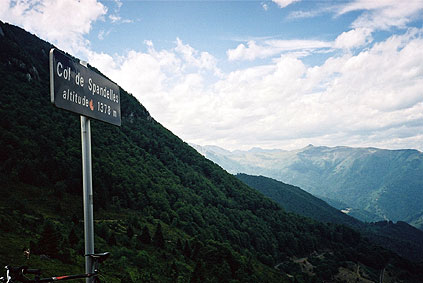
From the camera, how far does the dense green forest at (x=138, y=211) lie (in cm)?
4462

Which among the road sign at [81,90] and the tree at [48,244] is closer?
the road sign at [81,90]

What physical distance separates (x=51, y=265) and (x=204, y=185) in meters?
127

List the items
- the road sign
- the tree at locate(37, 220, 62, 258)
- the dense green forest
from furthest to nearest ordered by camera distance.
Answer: the dense green forest, the tree at locate(37, 220, 62, 258), the road sign

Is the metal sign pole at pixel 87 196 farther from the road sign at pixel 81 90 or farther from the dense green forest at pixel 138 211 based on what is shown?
the dense green forest at pixel 138 211

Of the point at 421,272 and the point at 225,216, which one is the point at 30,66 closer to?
the point at 225,216

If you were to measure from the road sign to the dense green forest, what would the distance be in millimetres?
21700

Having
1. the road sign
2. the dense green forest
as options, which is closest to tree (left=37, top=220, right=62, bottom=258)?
the dense green forest

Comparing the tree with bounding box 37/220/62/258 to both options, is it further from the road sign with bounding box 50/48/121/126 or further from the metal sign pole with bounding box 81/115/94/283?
the metal sign pole with bounding box 81/115/94/283

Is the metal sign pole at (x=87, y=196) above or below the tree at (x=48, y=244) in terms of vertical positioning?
above

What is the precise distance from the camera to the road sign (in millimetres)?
4207

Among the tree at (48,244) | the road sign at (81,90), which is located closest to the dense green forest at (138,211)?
the tree at (48,244)

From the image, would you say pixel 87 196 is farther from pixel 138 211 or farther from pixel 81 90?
pixel 138 211

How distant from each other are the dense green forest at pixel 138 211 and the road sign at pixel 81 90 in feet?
71.2

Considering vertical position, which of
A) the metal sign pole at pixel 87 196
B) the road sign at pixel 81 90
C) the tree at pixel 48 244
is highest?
the road sign at pixel 81 90
